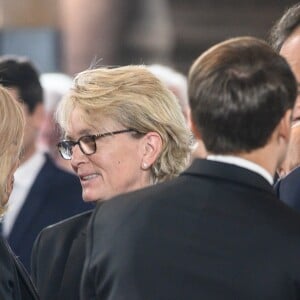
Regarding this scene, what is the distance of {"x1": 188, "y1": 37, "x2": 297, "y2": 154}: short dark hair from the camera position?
122 inches

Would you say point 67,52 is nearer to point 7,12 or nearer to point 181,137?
point 7,12

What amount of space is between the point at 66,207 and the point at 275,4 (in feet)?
28.3

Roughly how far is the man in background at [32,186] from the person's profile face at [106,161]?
121cm

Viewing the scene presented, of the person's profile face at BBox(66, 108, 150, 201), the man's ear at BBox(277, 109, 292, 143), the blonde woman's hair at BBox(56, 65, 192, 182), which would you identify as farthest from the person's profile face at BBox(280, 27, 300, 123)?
the man's ear at BBox(277, 109, 292, 143)

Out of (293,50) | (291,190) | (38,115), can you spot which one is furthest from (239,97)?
(38,115)

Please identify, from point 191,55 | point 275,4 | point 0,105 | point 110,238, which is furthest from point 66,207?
point 275,4

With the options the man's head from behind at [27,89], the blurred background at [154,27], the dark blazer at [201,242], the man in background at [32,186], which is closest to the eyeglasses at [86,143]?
the dark blazer at [201,242]

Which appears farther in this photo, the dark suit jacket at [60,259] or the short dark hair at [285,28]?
the short dark hair at [285,28]

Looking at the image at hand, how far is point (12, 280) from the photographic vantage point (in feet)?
12.6

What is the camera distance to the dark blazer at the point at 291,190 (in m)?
3.60

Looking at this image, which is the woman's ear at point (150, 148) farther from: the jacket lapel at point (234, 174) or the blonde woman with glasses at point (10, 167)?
the jacket lapel at point (234, 174)

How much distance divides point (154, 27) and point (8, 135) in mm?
9719

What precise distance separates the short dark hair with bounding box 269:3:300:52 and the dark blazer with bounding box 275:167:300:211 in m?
0.74

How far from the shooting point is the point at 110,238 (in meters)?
3.17
